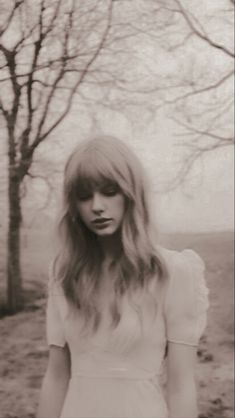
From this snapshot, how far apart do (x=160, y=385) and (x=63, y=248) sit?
0.72ft

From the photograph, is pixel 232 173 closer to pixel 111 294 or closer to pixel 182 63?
pixel 182 63

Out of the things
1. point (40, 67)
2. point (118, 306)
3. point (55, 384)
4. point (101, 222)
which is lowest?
point (55, 384)

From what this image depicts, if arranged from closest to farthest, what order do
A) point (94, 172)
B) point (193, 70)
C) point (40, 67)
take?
point (94, 172) → point (40, 67) → point (193, 70)

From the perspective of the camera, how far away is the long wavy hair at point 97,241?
0.87 m

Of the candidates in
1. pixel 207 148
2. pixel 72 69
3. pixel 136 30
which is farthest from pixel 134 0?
pixel 207 148

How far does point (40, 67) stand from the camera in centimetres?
107

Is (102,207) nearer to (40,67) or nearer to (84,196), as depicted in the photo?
(84,196)

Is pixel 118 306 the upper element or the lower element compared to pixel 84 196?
lower

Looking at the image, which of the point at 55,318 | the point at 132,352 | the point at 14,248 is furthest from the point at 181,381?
the point at 14,248

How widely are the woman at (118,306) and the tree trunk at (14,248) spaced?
0.58 feet

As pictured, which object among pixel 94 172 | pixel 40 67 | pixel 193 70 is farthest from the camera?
pixel 193 70

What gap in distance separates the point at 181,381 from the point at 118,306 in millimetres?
121

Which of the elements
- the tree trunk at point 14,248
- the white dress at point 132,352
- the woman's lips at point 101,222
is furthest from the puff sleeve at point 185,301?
the tree trunk at point 14,248

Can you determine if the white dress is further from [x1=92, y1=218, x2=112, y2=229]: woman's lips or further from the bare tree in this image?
the bare tree
